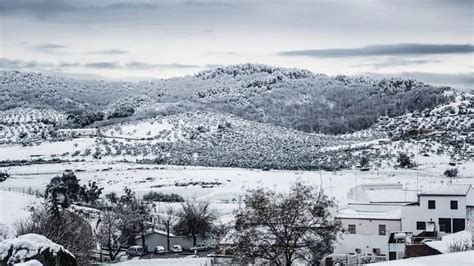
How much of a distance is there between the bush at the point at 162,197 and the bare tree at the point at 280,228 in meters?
41.5

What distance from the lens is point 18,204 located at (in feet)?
167

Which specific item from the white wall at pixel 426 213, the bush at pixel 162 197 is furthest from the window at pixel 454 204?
the bush at pixel 162 197

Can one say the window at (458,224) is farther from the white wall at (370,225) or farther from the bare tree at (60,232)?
the bare tree at (60,232)

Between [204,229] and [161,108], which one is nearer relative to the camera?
[204,229]

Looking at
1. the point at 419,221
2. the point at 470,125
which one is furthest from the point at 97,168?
the point at 419,221

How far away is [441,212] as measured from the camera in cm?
4000

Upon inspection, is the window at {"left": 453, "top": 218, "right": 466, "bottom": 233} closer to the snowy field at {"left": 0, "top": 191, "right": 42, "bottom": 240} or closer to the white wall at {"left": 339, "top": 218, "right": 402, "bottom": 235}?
the white wall at {"left": 339, "top": 218, "right": 402, "bottom": 235}

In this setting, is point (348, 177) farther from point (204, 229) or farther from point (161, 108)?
point (161, 108)

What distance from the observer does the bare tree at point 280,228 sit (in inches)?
1172

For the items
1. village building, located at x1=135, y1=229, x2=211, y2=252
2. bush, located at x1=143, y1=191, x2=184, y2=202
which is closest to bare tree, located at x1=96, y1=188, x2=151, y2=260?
village building, located at x1=135, y1=229, x2=211, y2=252

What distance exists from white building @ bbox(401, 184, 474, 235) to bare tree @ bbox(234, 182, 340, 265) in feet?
34.2

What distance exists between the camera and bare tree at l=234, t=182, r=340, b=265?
97.7ft

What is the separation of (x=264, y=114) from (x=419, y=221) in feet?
506

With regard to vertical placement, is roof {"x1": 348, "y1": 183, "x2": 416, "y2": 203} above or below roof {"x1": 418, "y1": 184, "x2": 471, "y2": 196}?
below
